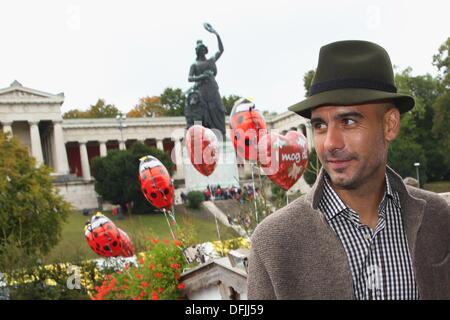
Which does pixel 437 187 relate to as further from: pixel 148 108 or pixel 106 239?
pixel 148 108

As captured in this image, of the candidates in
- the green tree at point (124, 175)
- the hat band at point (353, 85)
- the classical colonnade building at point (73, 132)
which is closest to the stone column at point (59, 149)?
the classical colonnade building at point (73, 132)

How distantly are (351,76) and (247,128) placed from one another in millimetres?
7999

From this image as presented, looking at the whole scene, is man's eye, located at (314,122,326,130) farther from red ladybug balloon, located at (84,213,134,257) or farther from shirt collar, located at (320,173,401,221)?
red ladybug balloon, located at (84,213,134,257)

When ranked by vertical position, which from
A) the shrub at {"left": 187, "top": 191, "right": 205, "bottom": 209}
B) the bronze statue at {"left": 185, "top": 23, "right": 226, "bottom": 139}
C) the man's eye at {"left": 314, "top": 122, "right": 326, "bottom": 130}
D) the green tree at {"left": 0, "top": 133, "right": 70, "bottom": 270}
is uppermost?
the bronze statue at {"left": 185, "top": 23, "right": 226, "bottom": 139}

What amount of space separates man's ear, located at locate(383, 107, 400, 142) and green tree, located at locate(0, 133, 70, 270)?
2072 cm

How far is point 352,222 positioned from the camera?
211cm

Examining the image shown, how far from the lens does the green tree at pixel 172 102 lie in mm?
75562

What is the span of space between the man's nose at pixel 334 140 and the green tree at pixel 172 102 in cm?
7353

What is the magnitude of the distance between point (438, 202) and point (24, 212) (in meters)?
22.9

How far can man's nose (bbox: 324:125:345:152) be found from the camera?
2002 millimetres

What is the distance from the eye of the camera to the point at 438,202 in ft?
7.21

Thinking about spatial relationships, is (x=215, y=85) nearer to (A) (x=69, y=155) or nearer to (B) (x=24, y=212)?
(B) (x=24, y=212)

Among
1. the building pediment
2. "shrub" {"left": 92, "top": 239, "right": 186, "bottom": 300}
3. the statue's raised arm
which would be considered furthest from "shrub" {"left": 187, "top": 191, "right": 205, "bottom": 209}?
"shrub" {"left": 92, "top": 239, "right": 186, "bottom": 300}
